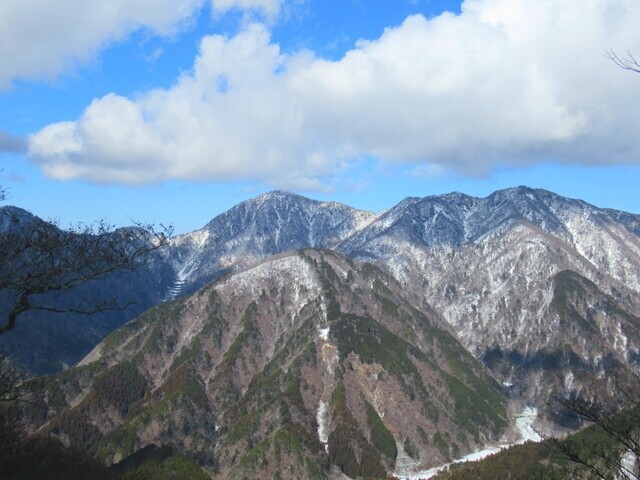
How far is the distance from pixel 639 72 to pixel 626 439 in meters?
14.6

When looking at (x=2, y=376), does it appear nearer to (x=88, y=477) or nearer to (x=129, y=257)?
(x=129, y=257)

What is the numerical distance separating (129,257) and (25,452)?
139 ft

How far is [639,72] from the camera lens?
793 inches

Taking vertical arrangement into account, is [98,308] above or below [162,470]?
above

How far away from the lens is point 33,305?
1119 inches

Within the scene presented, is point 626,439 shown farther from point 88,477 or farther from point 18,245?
point 88,477

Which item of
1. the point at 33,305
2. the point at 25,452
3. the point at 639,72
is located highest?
the point at 639,72

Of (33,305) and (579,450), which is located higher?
(33,305)

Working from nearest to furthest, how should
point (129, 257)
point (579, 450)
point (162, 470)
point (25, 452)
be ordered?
point (579, 450)
point (129, 257)
point (25, 452)
point (162, 470)

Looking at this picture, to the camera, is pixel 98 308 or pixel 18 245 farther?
pixel 98 308

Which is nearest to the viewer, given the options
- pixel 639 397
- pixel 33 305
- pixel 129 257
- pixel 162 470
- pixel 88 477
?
pixel 639 397

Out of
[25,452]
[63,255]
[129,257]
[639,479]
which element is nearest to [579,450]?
[639,479]

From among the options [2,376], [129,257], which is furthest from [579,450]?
[2,376]

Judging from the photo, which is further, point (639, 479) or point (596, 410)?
point (596, 410)
